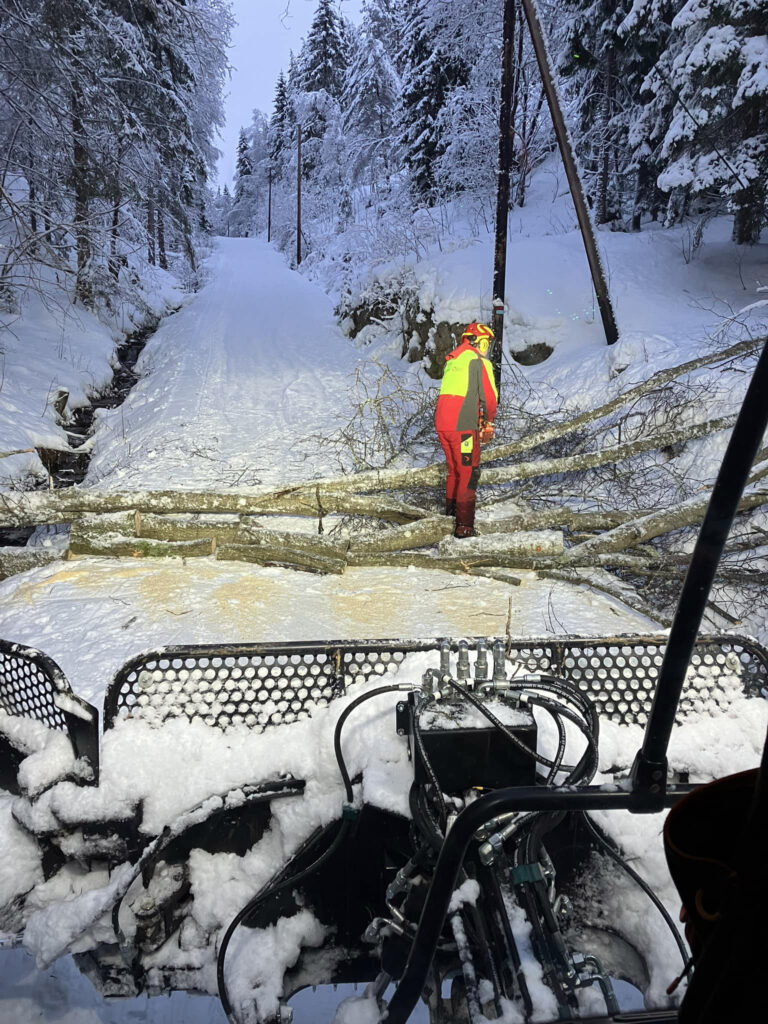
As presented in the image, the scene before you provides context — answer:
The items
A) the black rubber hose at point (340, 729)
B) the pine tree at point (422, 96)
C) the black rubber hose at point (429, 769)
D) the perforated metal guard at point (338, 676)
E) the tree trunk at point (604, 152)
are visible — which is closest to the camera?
the black rubber hose at point (429, 769)

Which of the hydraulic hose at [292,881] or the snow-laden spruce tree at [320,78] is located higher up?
the snow-laden spruce tree at [320,78]

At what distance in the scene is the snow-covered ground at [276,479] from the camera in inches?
93.9

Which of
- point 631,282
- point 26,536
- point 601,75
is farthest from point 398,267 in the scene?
point 26,536

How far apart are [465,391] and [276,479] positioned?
3.40 m

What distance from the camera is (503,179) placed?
11.0 metres

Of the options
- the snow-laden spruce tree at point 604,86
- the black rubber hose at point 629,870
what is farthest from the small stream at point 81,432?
the snow-laden spruce tree at point 604,86

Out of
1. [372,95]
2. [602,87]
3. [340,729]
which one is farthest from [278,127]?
[340,729]

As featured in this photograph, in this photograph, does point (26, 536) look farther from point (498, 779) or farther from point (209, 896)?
point (498, 779)

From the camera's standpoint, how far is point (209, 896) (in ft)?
7.60

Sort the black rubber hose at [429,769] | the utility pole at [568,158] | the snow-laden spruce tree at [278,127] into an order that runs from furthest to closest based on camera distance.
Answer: the snow-laden spruce tree at [278,127] → the utility pole at [568,158] → the black rubber hose at [429,769]

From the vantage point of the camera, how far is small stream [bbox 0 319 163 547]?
823cm

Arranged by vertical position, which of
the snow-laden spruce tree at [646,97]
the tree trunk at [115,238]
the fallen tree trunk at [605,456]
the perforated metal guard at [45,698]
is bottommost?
the perforated metal guard at [45,698]

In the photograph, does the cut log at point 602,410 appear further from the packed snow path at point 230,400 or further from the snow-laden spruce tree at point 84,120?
the snow-laden spruce tree at point 84,120

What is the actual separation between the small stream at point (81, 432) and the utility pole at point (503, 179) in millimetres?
7332
